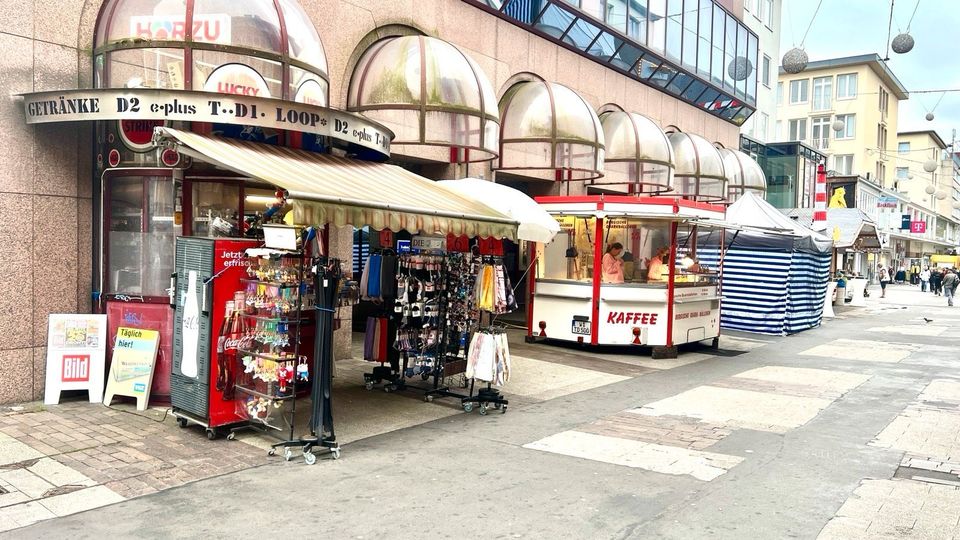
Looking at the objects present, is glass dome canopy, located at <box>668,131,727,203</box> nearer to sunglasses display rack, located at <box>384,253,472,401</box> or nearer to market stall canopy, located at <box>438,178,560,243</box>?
market stall canopy, located at <box>438,178,560,243</box>

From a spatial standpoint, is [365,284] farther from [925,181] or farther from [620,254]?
[925,181]

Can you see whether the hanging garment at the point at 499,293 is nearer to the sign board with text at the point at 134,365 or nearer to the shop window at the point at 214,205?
the shop window at the point at 214,205

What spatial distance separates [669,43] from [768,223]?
254 inches

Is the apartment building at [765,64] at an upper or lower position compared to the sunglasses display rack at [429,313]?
upper

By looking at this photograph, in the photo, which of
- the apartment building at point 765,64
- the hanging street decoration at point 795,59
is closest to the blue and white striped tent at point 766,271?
the hanging street decoration at point 795,59

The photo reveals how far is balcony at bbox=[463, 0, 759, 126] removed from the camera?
53.6 feet

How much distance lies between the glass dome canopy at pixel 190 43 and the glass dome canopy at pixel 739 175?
1822cm

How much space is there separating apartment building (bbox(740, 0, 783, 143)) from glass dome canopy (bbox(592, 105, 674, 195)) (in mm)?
17045

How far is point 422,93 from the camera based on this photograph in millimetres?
11742

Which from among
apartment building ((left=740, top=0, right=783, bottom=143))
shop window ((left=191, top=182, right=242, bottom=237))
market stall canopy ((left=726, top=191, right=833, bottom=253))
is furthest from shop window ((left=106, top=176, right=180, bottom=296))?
apartment building ((left=740, top=0, right=783, bottom=143))

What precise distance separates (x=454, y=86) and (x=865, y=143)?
57930 millimetres

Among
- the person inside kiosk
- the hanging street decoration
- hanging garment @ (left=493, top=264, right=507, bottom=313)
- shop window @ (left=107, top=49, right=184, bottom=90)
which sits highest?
the hanging street decoration

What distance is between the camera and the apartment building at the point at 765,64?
34.2 meters

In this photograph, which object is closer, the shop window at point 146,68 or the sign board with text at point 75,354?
the sign board with text at point 75,354
